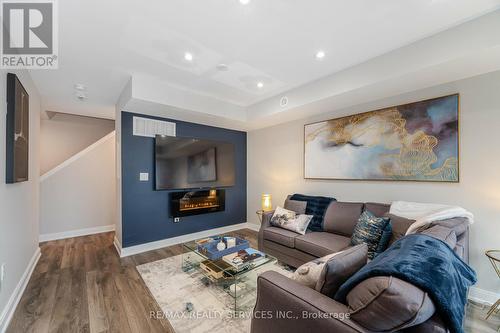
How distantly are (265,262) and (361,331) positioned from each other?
143cm

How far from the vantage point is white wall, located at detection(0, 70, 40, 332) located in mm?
1767

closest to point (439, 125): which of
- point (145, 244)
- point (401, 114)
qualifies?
point (401, 114)

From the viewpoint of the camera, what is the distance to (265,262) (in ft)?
7.24

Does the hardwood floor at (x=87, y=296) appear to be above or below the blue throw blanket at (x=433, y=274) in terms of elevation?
below

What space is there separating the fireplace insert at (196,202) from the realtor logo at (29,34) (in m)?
2.45

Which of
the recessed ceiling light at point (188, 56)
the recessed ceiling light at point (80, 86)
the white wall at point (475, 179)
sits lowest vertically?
the white wall at point (475, 179)

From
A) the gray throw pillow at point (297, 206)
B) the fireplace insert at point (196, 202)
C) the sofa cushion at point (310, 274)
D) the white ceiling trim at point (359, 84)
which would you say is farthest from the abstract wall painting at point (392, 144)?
the sofa cushion at point (310, 274)

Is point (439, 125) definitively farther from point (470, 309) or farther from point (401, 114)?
point (470, 309)

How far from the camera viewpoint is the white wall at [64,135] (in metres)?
4.89

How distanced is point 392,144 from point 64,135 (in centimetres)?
676

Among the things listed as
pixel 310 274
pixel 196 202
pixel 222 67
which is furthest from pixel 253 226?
pixel 310 274

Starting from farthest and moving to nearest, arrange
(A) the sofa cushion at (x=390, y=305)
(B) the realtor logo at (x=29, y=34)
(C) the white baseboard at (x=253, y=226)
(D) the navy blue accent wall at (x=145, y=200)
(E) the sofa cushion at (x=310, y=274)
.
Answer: (C) the white baseboard at (x=253, y=226), (D) the navy blue accent wall at (x=145, y=200), (B) the realtor logo at (x=29, y=34), (E) the sofa cushion at (x=310, y=274), (A) the sofa cushion at (x=390, y=305)

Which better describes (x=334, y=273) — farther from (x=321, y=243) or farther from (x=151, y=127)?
(x=151, y=127)

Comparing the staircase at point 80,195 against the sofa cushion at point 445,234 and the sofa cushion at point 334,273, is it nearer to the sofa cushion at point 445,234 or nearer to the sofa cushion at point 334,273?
the sofa cushion at point 334,273
